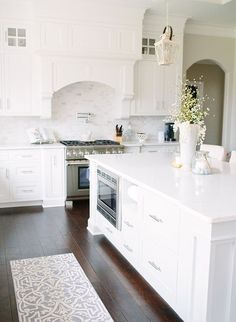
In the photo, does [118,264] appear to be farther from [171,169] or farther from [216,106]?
[216,106]

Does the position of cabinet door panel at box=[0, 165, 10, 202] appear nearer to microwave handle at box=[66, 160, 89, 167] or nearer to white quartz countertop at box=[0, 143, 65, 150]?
white quartz countertop at box=[0, 143, 65, 150]

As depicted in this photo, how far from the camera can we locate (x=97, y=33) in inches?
218

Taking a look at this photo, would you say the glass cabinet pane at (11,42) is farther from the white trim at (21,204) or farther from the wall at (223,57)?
the wall at (223,57)

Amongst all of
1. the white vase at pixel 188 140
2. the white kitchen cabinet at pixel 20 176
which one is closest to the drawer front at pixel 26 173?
the white kitchen cabinet at pixel 20 176

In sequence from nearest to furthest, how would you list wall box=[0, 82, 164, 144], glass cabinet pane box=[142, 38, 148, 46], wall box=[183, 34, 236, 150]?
wall box=[0, 82, 164, 144] < glass cabinet pane box=[142, 38, 148, 46] < wall box=[183, 34, 236, 150]

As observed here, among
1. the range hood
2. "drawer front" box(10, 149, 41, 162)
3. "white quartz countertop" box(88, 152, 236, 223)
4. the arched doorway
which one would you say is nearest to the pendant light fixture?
"white quartz countertop" box(88, 152, 236, 223)

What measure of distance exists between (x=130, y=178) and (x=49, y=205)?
106 inches

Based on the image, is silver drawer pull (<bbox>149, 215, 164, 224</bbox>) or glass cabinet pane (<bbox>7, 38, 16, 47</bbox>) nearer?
silver drawer pull (<bbox>149, 215, 164, 224</bbox>)

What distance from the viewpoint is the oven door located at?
215 inches

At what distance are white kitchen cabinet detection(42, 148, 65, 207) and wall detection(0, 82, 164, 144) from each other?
709mm

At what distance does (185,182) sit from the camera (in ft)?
9.52

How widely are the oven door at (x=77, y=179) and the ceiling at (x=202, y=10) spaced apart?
2657mm

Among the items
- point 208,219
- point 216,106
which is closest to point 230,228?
point 208,219

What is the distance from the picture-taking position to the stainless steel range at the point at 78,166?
214 inches
